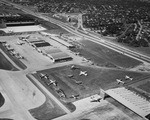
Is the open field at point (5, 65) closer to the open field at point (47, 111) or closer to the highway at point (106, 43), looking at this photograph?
the open field at point (47, 111)

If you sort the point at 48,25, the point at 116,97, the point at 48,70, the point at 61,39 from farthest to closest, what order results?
the point at 48,25 → the point at 61,39 → the point at 48,70 → the point at 116,97

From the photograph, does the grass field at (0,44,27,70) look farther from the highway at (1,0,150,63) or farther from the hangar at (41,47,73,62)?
the highway at (1,0,150,63)

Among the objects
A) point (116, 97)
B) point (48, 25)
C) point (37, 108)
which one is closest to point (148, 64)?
point (116, 97)

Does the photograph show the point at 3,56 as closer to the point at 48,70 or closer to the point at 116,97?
the point at 48,70

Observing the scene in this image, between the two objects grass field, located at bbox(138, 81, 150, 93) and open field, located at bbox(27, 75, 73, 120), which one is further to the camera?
grass field, located at bbox(138, 81, 150, 93)

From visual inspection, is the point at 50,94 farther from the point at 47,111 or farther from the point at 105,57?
the point at 105,57

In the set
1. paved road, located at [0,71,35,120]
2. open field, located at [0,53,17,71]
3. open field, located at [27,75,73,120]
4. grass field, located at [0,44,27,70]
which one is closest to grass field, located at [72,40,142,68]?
grass field, located at [0,44,27,70]
